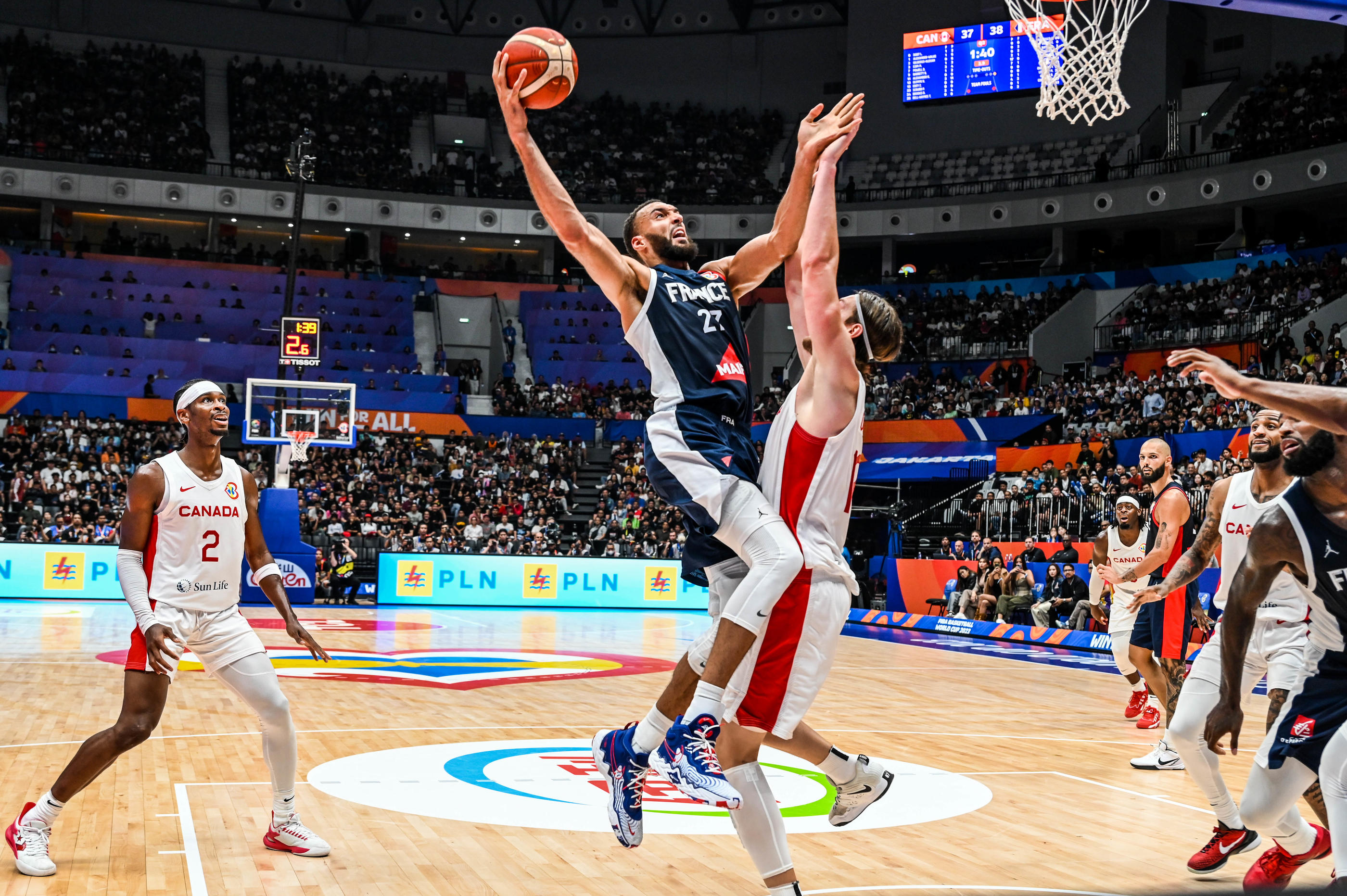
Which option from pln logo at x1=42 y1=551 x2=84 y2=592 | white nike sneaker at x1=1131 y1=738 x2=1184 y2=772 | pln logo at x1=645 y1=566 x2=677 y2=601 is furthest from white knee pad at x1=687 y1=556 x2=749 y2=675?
pln logo at x1=42 y1=551 x2=84 y2=592

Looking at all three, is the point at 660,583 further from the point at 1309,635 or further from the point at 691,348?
the point at 1309,635

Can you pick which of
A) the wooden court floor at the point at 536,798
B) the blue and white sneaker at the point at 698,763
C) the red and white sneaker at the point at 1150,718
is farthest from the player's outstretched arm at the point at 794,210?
the red and white sneaker at the point at 1150,718

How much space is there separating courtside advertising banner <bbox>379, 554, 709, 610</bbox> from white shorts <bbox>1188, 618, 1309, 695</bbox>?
18679 mm

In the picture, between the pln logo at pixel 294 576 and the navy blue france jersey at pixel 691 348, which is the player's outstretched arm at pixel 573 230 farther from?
the pln logo at pixel 294 576

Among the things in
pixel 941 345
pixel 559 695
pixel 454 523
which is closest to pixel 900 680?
pixel 559 695

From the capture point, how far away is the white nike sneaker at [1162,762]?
8164mm

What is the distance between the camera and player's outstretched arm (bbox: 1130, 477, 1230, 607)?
6410 millimetres

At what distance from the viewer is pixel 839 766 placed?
468 cm

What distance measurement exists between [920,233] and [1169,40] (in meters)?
9.15

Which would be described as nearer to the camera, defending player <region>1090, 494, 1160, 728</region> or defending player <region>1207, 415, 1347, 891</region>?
defending player <region>1207, 415, 1347, 891</region>

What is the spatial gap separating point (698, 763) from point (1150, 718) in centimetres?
733

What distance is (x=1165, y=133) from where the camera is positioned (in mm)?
36500

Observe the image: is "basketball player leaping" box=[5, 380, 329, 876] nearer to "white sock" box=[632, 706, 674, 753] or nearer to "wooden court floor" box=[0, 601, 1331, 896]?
"wooden court floor" box=[0, 601, 1331, 896]

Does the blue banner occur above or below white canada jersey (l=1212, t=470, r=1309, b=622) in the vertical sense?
below
